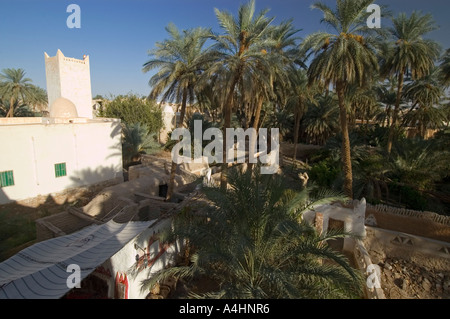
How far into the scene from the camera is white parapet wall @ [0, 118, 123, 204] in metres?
12.7

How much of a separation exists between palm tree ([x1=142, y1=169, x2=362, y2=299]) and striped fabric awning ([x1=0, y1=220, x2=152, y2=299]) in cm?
137

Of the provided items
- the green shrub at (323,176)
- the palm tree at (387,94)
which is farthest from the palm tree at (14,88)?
the palm tree at (387,94)

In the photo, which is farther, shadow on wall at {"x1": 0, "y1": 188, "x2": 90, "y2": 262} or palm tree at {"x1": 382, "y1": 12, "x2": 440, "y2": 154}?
palm tree at {"x1": 382, "y1": 12, "x2": 440, "y2": 154}

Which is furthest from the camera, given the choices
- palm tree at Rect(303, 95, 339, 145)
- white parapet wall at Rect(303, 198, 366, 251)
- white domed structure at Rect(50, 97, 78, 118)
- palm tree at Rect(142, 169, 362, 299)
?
palm tree at Rect(303, 95, 339, 145)

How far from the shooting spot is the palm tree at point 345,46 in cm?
1059

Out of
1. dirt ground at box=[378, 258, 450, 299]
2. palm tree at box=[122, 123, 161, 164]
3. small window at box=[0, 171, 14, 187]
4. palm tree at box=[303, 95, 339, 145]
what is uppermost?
palm tree at box=[303, 95, 339, 145]

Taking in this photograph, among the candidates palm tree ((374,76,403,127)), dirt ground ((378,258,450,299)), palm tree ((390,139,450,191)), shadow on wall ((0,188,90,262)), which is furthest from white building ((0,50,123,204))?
palm tree ((374,76,403,127))

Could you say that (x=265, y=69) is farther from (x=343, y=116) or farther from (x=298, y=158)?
(x=298, y=158)

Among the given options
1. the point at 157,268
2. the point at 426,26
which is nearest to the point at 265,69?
the point at 157,268

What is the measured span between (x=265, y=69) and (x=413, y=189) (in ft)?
32.3

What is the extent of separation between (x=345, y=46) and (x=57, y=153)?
15304 millimetres

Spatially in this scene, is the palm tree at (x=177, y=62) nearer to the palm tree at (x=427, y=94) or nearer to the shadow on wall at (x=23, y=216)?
the shadow on wall at (x=23, y=216)

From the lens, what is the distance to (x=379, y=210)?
10.5 meters

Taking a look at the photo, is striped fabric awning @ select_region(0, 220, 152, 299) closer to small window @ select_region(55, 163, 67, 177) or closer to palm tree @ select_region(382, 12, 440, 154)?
small window @ select_region(55, 163, 67, 177)
